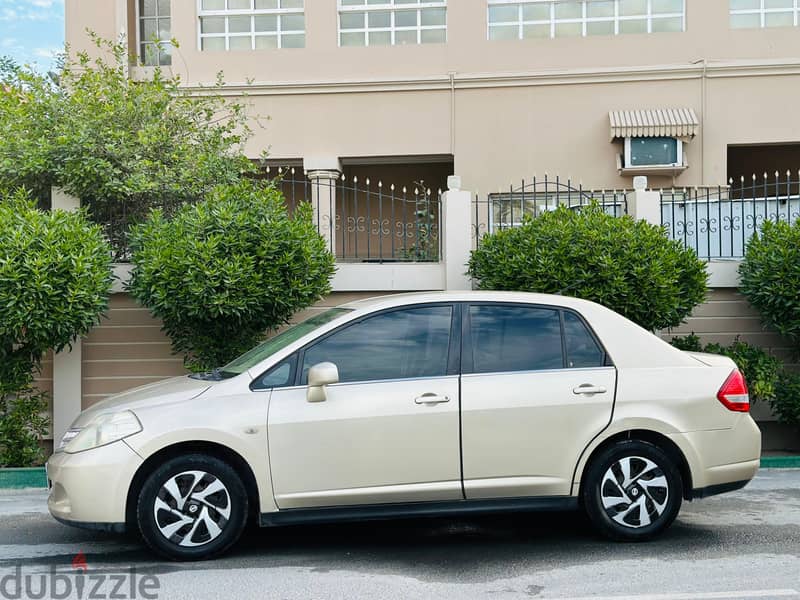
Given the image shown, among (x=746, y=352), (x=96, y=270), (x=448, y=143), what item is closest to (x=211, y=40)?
(x=448, y=143)

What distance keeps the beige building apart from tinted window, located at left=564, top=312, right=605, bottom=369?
8556 millimetres

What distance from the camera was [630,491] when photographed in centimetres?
606

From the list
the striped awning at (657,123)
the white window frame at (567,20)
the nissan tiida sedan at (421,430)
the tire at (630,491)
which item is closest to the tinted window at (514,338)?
the nissan tiida sedan at (421,430)

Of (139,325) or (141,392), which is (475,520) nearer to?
(141,392)

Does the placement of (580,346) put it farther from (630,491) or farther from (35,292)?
(35,292)

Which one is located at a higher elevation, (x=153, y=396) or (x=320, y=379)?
(x=320, y=379)

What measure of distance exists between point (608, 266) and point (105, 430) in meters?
4.88

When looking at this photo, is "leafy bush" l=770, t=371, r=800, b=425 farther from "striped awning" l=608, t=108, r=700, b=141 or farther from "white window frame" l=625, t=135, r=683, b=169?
"striped awning" l=608, t=108, r=700, b=141

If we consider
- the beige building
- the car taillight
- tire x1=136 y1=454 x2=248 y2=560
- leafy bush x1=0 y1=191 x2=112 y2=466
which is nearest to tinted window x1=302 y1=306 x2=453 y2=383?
tire x1=136 y1=454 x2=248 y2=560

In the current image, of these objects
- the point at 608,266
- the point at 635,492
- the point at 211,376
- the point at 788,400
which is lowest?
the point at 635,492

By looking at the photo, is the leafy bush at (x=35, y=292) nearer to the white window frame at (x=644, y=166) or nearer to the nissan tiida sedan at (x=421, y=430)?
the nissan tiida sedan at (x=421, y=430)

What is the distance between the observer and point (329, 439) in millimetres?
5762

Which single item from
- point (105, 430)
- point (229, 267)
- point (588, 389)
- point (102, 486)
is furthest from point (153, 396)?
point (588, 389)

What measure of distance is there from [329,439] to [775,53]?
12.0m
